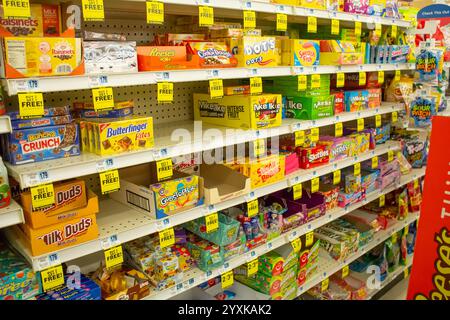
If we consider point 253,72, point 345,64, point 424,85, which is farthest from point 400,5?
point 253,72

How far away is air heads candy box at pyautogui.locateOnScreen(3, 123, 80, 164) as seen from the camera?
1.62 m

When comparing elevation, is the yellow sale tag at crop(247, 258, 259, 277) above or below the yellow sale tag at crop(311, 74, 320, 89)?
below

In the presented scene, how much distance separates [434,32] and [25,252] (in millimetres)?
3793

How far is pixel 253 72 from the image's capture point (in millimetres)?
2256

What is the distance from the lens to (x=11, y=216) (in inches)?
60.9

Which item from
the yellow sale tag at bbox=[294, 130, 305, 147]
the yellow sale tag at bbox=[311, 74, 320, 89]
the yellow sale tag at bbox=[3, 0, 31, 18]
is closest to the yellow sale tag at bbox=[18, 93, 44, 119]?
the yellow sale tag at bbox=[3, 0, 31, 18]

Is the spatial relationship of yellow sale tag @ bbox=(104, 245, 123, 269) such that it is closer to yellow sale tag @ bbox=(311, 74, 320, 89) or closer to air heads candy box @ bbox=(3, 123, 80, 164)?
air heads candy box @ bbox=(3, 123, 80, 164)

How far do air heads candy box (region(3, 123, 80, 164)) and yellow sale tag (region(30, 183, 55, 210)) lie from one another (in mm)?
147

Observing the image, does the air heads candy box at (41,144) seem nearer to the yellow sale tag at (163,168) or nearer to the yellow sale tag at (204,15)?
the yellow sale tag at (163,168)

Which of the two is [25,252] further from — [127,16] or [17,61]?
[127,16]

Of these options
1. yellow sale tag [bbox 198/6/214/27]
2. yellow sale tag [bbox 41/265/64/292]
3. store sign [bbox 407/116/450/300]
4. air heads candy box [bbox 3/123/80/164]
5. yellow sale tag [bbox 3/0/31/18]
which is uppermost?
yellow sale tag [bbox 198/6/214/27]

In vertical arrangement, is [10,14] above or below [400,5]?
below

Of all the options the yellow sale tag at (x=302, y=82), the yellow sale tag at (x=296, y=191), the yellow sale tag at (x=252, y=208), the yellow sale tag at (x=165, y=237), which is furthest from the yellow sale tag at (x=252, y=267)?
the yellow sale tag at (x=302, y=82)

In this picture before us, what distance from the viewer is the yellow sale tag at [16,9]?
1.41 metres
